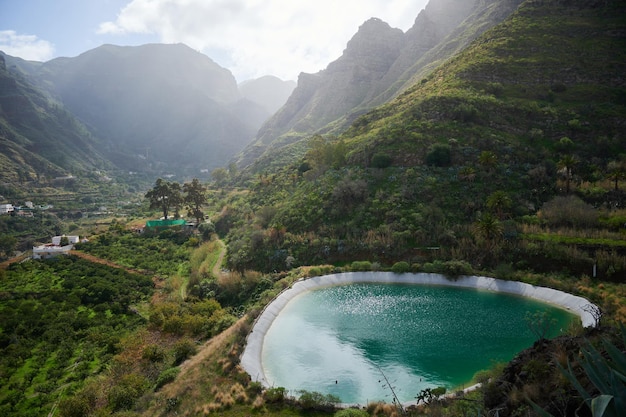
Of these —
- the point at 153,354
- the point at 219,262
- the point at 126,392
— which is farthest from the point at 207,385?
the point at 219,262

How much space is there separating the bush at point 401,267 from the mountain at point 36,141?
422 ft

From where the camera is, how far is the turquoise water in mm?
18562

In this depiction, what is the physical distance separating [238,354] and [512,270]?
2330 centimetres

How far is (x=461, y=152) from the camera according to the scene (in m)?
44.2

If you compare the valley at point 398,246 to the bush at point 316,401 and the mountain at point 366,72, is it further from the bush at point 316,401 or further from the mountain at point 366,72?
the mountain at point 366,72

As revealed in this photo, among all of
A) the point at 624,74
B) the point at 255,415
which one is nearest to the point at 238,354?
the point at 255,415

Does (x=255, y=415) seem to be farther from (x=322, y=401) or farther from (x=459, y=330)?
(x=459, y=330)

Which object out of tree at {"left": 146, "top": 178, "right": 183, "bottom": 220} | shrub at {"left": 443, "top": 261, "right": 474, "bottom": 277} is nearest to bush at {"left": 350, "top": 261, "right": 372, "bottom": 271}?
shrub at {"left": 443, "top": 261, "right": 474, "bottom": 277}

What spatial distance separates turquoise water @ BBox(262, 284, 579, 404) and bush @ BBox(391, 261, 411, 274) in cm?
203

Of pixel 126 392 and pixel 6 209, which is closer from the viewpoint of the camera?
pixel 126 392

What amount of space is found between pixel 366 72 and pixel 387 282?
144 meters

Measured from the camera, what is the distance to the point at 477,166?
4156 cm

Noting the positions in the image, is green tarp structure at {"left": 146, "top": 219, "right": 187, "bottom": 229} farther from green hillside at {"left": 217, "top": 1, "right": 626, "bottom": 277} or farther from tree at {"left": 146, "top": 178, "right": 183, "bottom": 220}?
green hillside at {"left": 217, "top": 1, "right": 626, "bottom": 277}

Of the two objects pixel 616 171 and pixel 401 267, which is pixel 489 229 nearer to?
pixel 401 267
